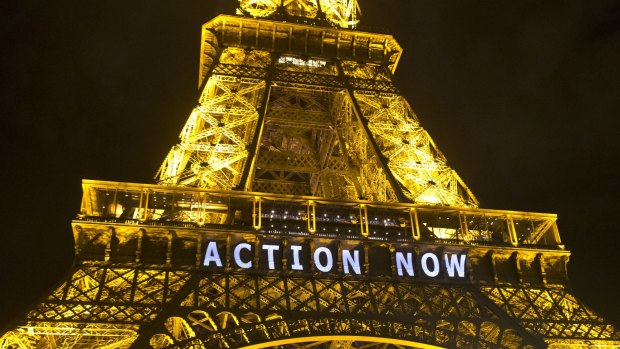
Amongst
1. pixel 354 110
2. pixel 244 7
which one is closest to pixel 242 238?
pixel 354 110

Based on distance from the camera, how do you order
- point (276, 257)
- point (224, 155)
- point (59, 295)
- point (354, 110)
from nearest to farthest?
point (59, 295), point (276, 257), point (224, 155), point (354, 110)

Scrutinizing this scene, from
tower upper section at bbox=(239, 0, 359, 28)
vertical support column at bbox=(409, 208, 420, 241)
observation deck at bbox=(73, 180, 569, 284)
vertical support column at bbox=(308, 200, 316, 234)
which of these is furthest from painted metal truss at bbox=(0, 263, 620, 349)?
tower upper section at bbox=(239, 0, 359, 28)

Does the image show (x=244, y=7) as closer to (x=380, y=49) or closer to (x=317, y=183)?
(x=380, y=49)

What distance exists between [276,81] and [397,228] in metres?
8.89

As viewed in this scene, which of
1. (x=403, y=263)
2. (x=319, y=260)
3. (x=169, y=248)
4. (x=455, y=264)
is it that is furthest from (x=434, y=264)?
(x=169, y=248)

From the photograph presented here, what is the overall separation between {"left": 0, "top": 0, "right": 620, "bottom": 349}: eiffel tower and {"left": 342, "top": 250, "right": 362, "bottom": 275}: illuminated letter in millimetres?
38

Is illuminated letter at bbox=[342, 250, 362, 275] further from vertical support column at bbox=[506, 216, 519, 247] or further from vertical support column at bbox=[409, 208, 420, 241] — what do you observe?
vertical support column at bbox=[506, 216, 519, 247]

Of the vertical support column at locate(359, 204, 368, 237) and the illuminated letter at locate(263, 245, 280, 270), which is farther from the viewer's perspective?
the vertical support column at locate(359, 204, 368, 237)

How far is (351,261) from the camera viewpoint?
17.0 m

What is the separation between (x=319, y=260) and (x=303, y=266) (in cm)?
47

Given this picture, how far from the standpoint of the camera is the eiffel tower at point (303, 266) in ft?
48.1

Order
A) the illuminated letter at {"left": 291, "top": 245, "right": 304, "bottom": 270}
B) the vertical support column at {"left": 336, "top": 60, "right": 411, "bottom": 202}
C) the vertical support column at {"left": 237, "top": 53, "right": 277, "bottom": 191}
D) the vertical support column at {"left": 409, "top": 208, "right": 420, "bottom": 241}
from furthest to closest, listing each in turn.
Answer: the vertical support column at {"left": 336, "top": 60, "right": 411, "bottom": 202} → the vertical support column at {"left": 237, "top": 53, "right": 277, "bottom": 191} → the vertical support column at {"left": 409, "top": 208, "right": 420, "bottom": 241} → the illuminated letter at {"left": 291, "top": 245, "right": 304, "bottom": 270}

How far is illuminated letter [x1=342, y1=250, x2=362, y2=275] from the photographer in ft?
55.2

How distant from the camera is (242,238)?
1677 cm
